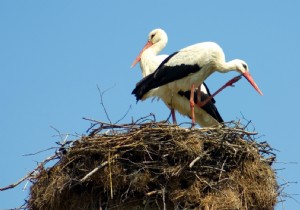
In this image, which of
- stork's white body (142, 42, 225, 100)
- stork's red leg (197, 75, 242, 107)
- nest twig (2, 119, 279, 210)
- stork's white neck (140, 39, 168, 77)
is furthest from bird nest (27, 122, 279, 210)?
stork's white neck (140, 39, 168, 77)

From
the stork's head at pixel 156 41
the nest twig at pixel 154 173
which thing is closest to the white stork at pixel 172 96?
the stork's head at pixel 156 41

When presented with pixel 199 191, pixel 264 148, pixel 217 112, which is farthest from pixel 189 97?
pixel 199 191

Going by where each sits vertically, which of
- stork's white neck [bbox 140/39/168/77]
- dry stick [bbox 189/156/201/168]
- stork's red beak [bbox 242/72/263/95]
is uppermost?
stork's white neck [bbox 140/39/168/77]

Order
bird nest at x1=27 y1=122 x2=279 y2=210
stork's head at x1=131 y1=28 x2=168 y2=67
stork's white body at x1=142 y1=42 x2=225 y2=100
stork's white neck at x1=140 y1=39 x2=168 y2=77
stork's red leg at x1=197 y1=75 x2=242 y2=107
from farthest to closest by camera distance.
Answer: stork's head at x1=131 y1=28 x2=168 y2=67
stork's white neck at x1=140 y1=39 x2=168 y2=77
stork's red leg at x1=197 y1=75 x2=242 y2=107
stork's white body at x1=142 y1=42 x2=225 y2=100
bird nest at x1=27 y1=122 x2=279 y2=210

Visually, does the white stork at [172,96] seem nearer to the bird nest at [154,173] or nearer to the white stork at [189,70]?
the white stork at [189,70]

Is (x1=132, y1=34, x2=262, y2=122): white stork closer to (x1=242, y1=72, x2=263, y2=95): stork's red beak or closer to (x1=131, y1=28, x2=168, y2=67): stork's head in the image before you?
(x1=242, y1=72, x2=263, y2=95): stork's red beak

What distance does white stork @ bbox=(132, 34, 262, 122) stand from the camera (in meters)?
11.5

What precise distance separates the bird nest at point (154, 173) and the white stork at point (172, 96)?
286cm

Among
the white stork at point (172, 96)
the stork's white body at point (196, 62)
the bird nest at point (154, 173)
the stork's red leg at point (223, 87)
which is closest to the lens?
the bird nest at point (154, 173)

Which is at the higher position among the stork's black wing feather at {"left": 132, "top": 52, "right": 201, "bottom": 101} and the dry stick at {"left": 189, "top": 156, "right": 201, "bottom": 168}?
the stork's black wing feather at {"left": 132, "top": 52, "right": 201, "bottom": 101}

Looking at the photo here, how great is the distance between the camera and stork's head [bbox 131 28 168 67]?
13.3 m

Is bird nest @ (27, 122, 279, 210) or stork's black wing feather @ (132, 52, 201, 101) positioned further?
stork's black wing feather @ (132, 52, 201, 101)

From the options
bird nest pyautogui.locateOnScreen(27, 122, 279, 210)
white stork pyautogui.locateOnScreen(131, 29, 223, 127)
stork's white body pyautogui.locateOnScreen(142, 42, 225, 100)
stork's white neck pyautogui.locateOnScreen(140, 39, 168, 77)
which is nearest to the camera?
bird nest pyautogui.locateOnScreen(27, 122, 279, 210)

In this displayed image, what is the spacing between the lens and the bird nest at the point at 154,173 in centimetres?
887
